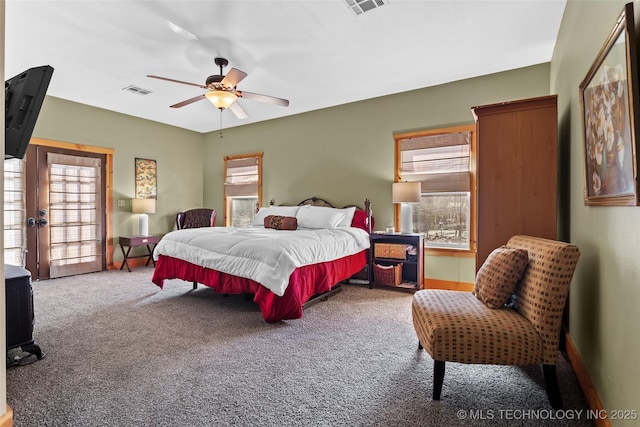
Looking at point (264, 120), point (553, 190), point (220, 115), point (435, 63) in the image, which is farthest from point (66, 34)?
point (553, 190)

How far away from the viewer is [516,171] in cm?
265

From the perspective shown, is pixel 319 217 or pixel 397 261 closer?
pixel 397 261

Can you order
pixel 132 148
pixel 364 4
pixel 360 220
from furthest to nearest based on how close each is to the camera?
pixel 132 148, pixel 360 220, pixel 364 4

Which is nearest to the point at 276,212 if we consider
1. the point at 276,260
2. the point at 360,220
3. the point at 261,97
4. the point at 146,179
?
the point at 360,220

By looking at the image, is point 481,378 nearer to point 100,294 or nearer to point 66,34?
point 100,294

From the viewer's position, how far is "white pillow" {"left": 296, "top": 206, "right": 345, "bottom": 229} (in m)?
4.69

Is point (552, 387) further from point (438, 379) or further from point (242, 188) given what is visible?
point (242, 188)

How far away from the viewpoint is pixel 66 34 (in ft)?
10.4

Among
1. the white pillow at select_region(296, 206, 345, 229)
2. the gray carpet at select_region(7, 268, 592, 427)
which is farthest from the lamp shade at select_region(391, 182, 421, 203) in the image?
the gray carpet at select_region(7, 268, 592, 427)

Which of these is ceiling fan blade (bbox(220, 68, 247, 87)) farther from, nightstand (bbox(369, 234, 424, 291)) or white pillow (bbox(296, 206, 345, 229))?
nightstand (bbox(369, 234, 424, 291))

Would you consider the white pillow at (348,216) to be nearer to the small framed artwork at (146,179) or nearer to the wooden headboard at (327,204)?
the wooden headboard at (327,204)

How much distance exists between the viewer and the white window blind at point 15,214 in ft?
15.2

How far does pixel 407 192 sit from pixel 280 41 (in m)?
2.37

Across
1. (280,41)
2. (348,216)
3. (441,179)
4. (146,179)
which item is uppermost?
(280,41)
